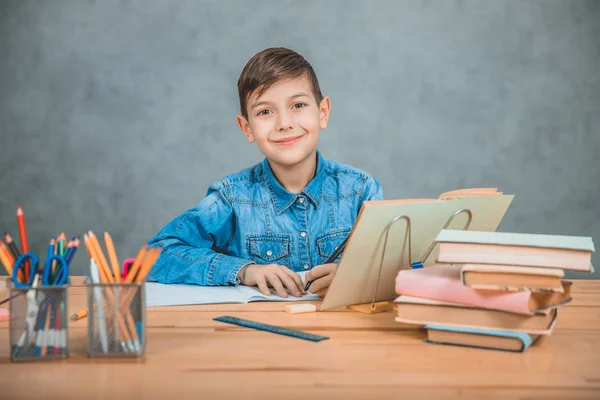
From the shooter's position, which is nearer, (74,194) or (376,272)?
(376,272)

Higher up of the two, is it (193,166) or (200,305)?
(193,166)

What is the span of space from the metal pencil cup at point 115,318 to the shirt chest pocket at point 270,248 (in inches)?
36.9

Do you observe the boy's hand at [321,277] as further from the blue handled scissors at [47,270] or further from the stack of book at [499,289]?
the blue handled scissors at [47,270]

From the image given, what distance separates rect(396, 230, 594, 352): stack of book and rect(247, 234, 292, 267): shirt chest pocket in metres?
0.87

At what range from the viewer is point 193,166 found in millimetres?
3307

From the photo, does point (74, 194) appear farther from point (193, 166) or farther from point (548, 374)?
point (548, 374)

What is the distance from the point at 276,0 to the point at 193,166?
2.74ft

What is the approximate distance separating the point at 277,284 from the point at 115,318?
0.48 metres

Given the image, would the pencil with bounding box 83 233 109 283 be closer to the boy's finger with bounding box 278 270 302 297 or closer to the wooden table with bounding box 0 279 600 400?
the wooden table with bounding box 0 279 600 400

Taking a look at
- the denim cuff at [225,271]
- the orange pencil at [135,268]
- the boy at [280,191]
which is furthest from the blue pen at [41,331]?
the boy at [280,191]

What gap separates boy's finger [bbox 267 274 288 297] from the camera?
1396 mm

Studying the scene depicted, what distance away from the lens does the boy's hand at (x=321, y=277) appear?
1349 millimetres

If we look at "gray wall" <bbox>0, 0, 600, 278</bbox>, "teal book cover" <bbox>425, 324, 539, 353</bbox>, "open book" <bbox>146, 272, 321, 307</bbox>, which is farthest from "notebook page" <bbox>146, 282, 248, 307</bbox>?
"gray wall" <bbox>0, 0, 600, 278</bbox>

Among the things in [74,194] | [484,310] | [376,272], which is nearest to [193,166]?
[74,194]
